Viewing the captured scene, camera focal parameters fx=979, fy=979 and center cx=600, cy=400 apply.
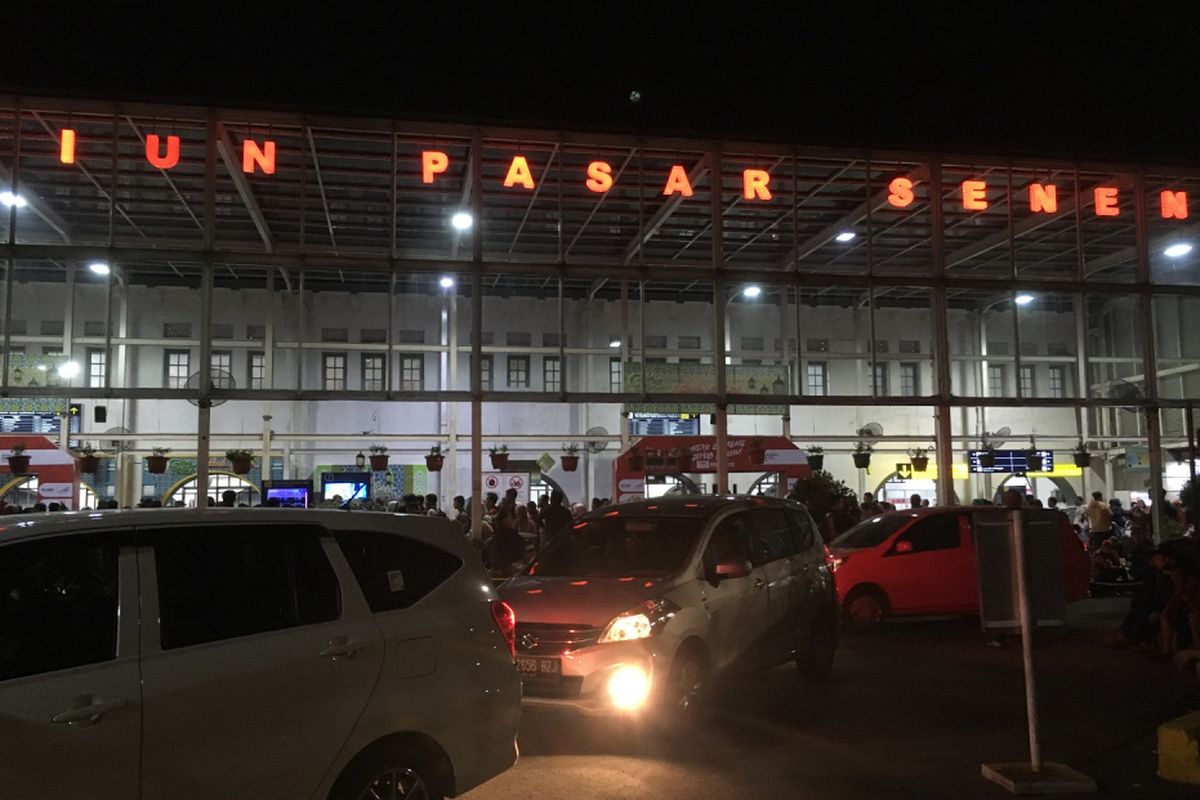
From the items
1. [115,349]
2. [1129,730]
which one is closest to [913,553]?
[1129,730]

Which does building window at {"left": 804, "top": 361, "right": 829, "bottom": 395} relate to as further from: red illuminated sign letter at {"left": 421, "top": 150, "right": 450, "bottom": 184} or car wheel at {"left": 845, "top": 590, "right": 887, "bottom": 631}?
car wheel at {"left": 845, "top": 590, "right": 887, "bottom": 631}

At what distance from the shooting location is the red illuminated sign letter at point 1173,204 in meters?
18.9

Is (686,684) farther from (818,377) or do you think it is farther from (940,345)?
(818,377)

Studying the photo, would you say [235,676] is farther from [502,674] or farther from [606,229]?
[606,229]

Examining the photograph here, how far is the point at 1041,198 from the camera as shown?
1838 centimetres

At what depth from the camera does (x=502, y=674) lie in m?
5.03

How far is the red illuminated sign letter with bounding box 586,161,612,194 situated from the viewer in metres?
17.2

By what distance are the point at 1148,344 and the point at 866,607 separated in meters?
9.93

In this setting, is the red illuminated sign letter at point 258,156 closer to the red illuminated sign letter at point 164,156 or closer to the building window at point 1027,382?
the red illuminated sign letter at point 164,156

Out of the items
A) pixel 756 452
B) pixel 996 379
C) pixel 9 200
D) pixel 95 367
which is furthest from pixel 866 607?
pixel 95 367

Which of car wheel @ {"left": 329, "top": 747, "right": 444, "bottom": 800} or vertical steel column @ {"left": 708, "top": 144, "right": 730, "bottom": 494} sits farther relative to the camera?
vertical steel column @ {"left": 708, "top": 144, "right": 730, "bottom": 494}

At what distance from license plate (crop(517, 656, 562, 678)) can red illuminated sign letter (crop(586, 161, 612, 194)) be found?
451 inches

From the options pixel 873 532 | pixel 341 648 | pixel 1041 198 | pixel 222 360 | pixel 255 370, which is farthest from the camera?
pixel 255 370

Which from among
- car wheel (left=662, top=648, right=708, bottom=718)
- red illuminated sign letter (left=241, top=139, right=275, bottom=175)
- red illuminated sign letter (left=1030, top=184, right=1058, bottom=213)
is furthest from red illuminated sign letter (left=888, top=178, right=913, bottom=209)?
car wheel (left=662, top=648, right=708, bottom=718)
